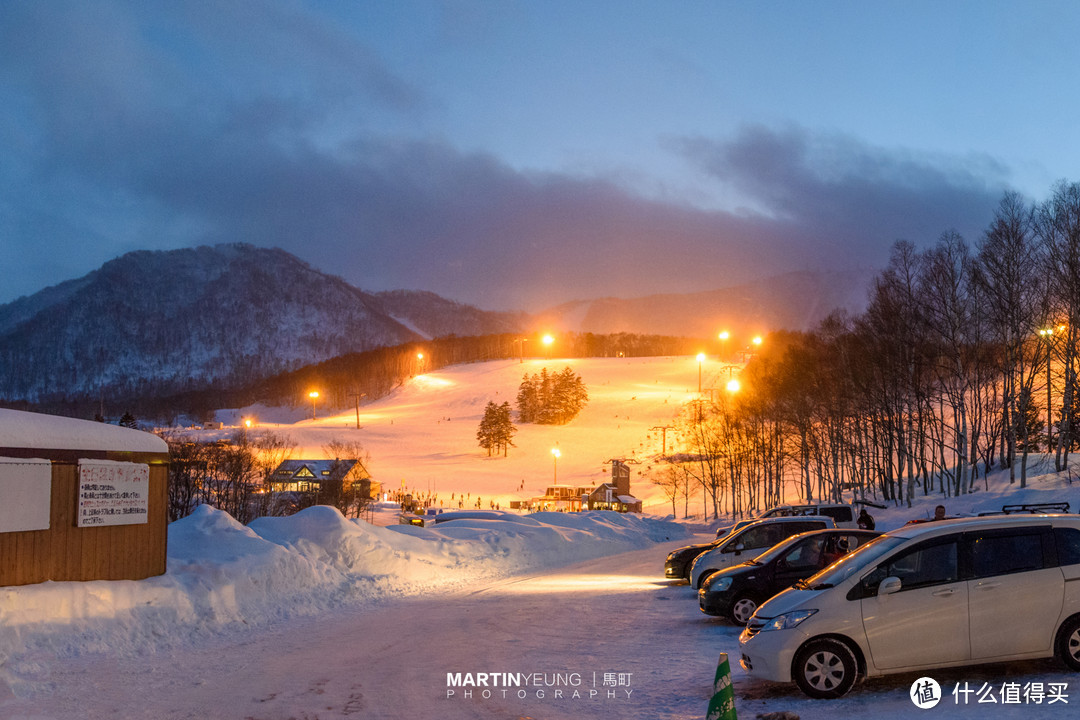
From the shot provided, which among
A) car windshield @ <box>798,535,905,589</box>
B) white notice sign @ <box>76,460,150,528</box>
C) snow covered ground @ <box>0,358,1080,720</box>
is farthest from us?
white notice sign @ <box>76,460,150,528</box>

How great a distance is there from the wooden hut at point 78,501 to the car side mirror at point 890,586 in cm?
1129

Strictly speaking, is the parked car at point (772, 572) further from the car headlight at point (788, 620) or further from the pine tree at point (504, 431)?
the pine tree at point (504, 431)

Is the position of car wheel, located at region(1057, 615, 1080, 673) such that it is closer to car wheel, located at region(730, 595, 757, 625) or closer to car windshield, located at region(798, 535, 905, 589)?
car windshield, located at region(798, 535, 905, 589)

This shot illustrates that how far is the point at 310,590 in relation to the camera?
16.3 m

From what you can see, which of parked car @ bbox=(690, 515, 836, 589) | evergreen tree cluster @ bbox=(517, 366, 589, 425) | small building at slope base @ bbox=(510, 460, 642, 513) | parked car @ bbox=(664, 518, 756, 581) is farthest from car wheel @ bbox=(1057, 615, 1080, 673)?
evergreen tree cluster @ bbox=(517, 366, 589, 425)

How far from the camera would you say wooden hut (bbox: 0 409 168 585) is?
11641 mm

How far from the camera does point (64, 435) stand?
12.6m

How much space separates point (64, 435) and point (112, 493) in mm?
1281

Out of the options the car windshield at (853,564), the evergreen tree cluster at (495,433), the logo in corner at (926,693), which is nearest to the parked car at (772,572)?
the car windshield at (853,564)

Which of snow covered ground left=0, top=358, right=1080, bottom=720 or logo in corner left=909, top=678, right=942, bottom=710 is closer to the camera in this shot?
logo in corner left=909, top=678, right=942, bottom=710

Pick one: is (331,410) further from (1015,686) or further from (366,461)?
(1015,686)

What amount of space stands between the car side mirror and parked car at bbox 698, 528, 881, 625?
5.41 m

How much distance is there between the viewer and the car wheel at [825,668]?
8062mm

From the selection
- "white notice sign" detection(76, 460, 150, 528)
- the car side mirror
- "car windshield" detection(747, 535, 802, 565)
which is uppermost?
"white notice sign" detection(76, 460, 150, 528)
